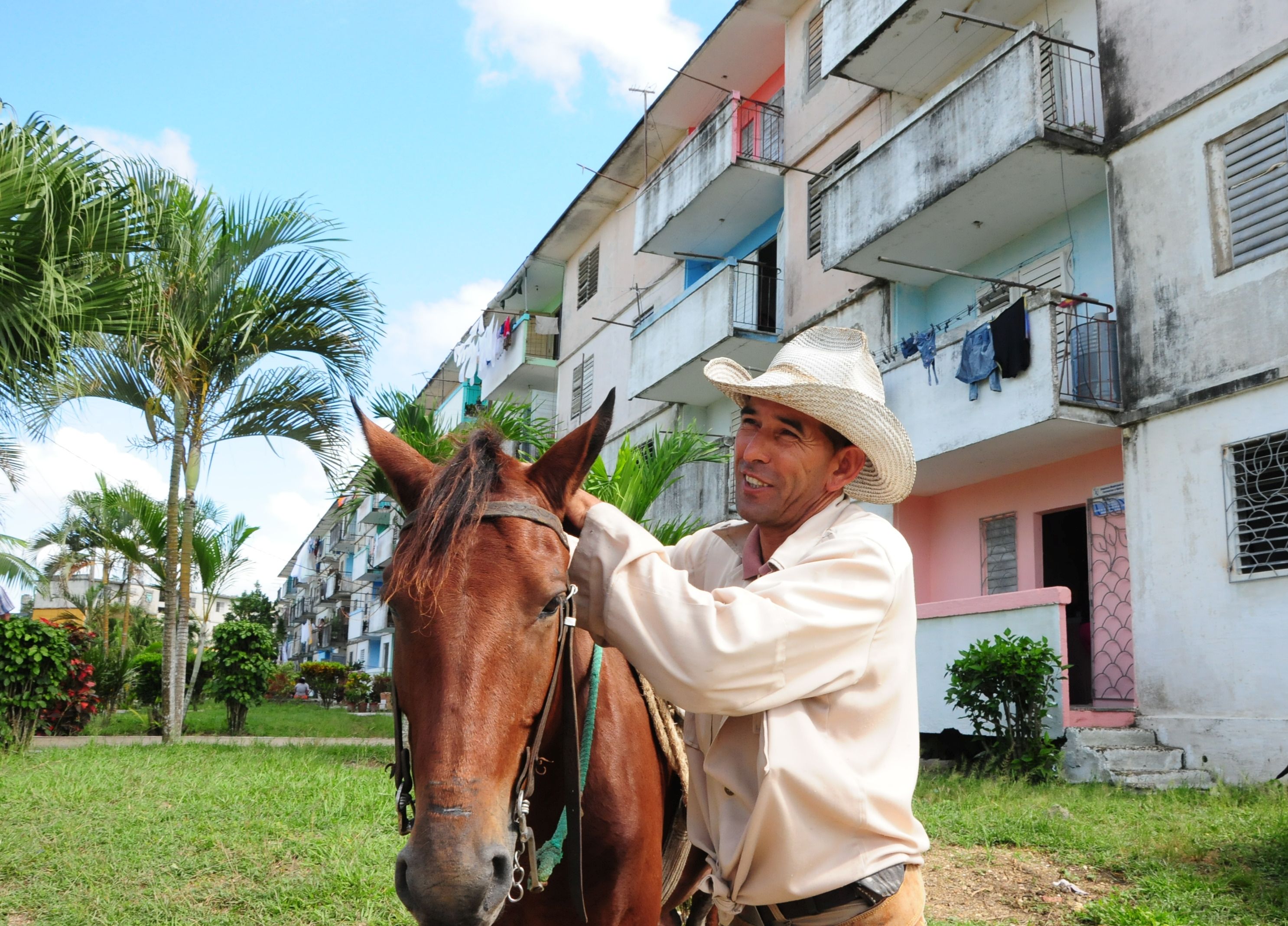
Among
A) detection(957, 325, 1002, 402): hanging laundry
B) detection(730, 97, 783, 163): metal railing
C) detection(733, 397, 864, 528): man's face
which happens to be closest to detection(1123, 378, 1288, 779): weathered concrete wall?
detection(957, 325, 1002, 402): hanging laundry

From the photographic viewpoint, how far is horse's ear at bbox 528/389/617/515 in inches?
82.5

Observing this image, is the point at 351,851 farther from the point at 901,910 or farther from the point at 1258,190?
the point at 1258,190

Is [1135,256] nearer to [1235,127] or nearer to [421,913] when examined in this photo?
[1235,127]

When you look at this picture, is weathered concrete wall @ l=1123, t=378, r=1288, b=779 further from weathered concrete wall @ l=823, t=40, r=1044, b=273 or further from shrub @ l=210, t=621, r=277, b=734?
shrub @ l=210, t=621, r=277, b=734

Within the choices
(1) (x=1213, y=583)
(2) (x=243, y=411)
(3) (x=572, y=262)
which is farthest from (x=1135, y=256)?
(3) (x=572, y=262)

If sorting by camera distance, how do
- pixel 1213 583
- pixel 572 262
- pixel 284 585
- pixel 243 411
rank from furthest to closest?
pixel 284 585, pixel 572 262, pixel 243 411, pixel 1213 583

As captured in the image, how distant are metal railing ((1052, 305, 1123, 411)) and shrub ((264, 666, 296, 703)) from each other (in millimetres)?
29008

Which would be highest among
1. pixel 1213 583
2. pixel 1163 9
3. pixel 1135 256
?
pixel 1163 9

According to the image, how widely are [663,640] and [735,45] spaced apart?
1921 centimetres

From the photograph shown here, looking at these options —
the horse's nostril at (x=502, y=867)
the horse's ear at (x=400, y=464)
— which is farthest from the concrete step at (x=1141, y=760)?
the horse's nostril at (x=502, y=867)

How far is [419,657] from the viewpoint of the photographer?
185 cm

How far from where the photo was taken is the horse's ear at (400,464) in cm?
222

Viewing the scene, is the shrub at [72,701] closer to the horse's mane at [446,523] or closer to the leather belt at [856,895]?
the horse's mane at [446,523]

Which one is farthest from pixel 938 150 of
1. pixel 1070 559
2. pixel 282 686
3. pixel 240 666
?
pixel 282 686
